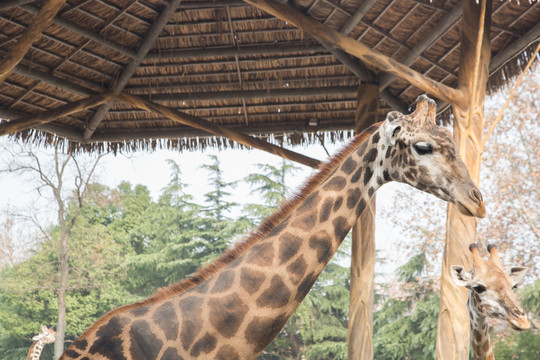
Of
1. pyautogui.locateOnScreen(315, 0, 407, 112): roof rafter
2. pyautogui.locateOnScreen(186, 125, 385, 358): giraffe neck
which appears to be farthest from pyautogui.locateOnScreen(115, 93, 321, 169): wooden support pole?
pyautogui.locateOnScreen(186, 125, 385, 358): giraffe neck

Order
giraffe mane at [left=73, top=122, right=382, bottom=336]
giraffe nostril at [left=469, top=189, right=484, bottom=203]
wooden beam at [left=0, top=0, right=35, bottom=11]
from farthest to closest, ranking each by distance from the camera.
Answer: wooden beam at [left=0, top=0, right=35, bottom=11] < giraffe mane at [left=73, top=122, right=382, bottom=336] < giraffe nostril at [left=469, top=189, right=484, bottom=203]

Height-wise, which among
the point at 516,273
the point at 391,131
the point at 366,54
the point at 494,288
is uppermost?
the point at 366,54

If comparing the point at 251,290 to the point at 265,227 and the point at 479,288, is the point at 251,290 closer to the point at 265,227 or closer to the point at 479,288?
the point at 265,227

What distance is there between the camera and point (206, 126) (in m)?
8.54

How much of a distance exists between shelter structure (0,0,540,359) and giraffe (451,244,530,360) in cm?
123

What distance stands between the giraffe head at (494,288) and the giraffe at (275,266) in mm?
1178

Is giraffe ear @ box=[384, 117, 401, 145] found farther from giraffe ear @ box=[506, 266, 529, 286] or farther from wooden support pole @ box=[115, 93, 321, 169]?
wooden support pole @ box=[115, 93, 321, 169]

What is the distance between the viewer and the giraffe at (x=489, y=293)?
12.3 feet

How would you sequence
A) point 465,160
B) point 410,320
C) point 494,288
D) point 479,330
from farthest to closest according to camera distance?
point 410,320 → point 465,160 → point 479,330 → point 494,288

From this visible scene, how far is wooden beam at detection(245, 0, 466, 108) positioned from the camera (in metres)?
5.74

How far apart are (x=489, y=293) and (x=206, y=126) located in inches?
209

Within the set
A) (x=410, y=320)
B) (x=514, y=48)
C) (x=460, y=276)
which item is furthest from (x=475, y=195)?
(x=410, y=320)

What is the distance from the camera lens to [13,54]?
17.7 ft

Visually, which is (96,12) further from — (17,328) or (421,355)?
(17,328)
